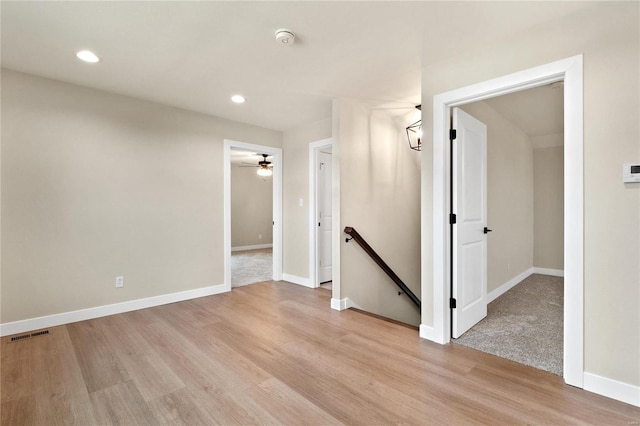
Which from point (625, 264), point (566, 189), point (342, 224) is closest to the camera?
point (625, 264)

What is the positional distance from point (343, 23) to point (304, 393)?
2486mm

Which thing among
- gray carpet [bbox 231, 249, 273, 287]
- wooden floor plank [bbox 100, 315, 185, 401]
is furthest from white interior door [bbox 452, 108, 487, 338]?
gray carpet [bbox 231, 249, 273, 287]

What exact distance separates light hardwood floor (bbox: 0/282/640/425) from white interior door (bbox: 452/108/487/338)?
48cm

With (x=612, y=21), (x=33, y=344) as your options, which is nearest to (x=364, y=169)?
(x=612, y=21)

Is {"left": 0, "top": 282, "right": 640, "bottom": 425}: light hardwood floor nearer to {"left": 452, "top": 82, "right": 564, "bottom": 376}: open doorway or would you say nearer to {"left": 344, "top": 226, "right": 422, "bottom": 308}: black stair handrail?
{"left": 452, "top": 82, "right": 564, "bottom": 376}: open doorway

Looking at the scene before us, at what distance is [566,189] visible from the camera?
197 cm

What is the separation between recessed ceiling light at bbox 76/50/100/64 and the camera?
2424mm

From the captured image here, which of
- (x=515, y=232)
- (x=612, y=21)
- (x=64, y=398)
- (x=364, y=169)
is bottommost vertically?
(x=64, y=398)

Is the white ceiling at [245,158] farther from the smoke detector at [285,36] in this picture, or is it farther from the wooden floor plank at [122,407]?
the wooden floor plank at [122,407]

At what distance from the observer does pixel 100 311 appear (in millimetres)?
3191

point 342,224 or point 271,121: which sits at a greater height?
point 271,121

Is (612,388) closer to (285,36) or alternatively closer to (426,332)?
(426,332)

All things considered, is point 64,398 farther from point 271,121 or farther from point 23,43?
point 271,121

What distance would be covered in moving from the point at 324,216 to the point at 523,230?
341 cm
